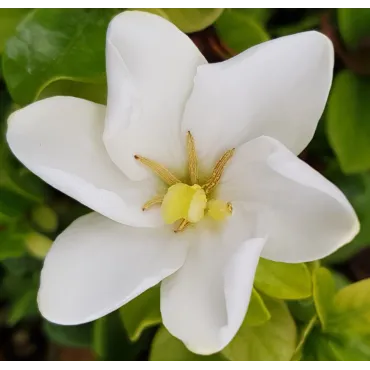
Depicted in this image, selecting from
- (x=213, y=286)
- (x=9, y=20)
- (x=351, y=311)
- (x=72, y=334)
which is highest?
(x=9, y=20)

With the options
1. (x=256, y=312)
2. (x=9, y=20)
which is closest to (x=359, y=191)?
(x=256, y=312)

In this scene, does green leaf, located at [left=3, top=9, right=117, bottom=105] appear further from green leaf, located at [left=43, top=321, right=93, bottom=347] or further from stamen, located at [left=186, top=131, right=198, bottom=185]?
green leaf, located at [left=43, top=321, right=93, bottom=347]

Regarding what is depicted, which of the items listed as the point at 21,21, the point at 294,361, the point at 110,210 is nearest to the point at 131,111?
the point at 110,210

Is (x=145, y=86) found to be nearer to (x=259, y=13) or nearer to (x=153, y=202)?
(x=153, y=202)

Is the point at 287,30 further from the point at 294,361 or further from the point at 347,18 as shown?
the point at 294,361

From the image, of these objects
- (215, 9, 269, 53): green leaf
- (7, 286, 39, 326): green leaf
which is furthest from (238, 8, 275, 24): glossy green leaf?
(7, 286, 39, 326): green leaf

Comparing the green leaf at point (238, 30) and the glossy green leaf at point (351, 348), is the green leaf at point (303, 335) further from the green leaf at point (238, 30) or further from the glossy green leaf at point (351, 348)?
the green leaf at point (238, 30)

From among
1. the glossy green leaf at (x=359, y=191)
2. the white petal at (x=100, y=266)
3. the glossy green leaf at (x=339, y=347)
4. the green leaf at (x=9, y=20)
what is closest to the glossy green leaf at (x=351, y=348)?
the glossy green leaf at (x=339, y=347)
